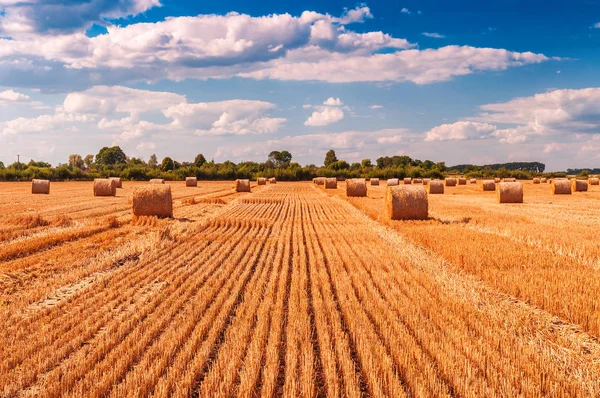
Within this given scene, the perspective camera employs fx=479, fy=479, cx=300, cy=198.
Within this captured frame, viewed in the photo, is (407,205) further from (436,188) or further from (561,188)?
(436,188)

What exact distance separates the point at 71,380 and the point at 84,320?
6.18ft

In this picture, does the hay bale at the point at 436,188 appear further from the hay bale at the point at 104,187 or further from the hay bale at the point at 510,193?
the hay bale at the point at 104,187

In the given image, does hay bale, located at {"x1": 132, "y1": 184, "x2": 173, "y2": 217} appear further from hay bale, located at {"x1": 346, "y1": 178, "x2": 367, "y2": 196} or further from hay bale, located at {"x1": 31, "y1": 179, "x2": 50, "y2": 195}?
hay bale, located at {"x1": 31, "y1": 179, "x2": 50, "y2": 195}

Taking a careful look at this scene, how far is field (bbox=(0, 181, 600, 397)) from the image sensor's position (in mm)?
4609

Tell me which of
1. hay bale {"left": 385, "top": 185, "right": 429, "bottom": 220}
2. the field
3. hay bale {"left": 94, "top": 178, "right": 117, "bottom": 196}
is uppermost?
hay bale {"left": 94, "top": 178, "right": 117, "bottom": 196}

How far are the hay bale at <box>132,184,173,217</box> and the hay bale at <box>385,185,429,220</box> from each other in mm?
8599

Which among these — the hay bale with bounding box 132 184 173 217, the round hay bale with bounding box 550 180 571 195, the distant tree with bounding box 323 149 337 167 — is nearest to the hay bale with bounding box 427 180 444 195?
the round hay bale with bounding box 550 180 571 195

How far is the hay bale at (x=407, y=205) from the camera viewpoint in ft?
59.8

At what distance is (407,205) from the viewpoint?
18.3 meters

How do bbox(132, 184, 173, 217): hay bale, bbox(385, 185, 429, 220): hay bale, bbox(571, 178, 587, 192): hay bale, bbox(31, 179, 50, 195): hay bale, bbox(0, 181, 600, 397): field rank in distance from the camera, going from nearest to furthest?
bbox(0, 181, 600, 397): field → bbox(385, 185, 429, 220): hay bale → bbox(132, 184, 173, 217): hay bale → bbox(31, 179, 50, 195): hay bale → bbox(571, 178, 587, 192): hay bale

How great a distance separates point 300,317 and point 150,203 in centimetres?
1362

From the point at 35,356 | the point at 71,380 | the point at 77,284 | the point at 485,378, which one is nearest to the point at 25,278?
the point at 77,284

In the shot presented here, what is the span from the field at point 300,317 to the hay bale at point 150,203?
5445 mm

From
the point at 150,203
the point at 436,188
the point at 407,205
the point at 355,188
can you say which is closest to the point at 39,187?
the point at 150,203
